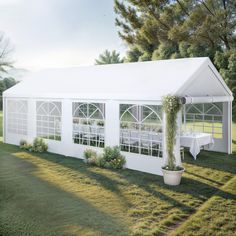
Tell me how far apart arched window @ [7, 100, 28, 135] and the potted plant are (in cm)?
740

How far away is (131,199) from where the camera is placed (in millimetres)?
6547

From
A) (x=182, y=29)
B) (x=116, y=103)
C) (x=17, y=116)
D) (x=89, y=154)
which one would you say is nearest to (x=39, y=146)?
(x=17, y=116)

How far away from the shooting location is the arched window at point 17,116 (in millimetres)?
13008

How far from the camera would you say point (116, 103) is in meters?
9.43

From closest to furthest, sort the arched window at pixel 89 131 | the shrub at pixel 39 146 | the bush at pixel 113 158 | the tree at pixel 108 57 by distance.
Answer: the bush at pixel 113 158 → the arched window at pixel 89 131 → the shrub at pixel 39 146 → the tree at pixel 108 57

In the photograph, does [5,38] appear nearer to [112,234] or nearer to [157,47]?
[157,47]

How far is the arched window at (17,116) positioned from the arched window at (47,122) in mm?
939

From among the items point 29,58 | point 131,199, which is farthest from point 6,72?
point 131,199

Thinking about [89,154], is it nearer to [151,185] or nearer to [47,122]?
[47,122]

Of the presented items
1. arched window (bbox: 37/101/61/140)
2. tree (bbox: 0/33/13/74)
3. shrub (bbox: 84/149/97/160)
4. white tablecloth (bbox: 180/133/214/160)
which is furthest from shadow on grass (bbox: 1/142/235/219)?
tree (bbox: 0/33/13/74)

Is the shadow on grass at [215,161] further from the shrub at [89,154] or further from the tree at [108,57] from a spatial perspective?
the tree at [108,57]

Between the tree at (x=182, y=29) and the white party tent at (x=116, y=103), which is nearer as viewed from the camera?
the white party tent at (x=116, y=103)

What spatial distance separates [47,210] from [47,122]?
6.38m

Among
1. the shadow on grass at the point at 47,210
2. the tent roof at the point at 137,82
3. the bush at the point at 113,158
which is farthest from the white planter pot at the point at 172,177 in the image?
the shadow on grass at the point at 47,210
